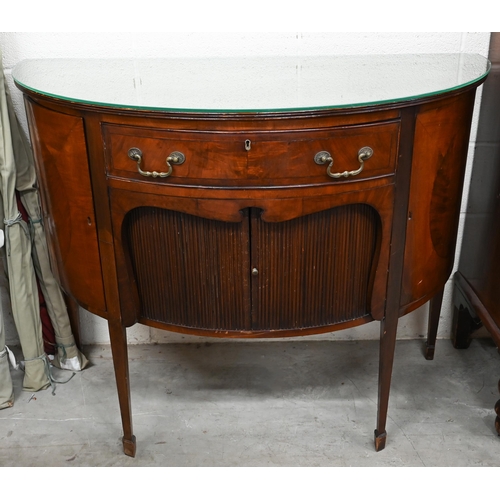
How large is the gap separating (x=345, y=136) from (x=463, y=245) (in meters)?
0.95

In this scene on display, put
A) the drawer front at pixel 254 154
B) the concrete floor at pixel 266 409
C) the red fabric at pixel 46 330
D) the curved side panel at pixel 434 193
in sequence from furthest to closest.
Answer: the red fabric at pixel 46 330 → the concrete floor at pixel 266 409 → the curved side panel at pixel 434 193 → the drawer front at pixel 254 154

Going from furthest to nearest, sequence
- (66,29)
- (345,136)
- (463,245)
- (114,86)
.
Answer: (463,245)
(66,29)
(114,86)
(345,136)

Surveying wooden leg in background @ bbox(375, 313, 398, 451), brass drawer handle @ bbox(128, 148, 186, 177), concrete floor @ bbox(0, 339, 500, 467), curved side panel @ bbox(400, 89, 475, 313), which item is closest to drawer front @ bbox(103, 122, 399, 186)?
brass drawer handle @ bbox(128, 148, 186, 177)

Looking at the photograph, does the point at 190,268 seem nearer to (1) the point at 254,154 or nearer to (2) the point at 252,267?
(2) the point at 252,267

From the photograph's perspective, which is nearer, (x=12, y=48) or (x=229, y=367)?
(x=12, y=48)

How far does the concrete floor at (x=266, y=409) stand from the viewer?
189cm

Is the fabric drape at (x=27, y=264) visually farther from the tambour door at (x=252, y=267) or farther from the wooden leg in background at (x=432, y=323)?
the wooden leg in background at (x=432, y=323)

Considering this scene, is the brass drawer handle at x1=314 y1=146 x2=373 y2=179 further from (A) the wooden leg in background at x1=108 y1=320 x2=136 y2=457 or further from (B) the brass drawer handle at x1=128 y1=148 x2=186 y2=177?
(A) the wooden leg in background at x1=108 y1=320 x2=136 y2=457

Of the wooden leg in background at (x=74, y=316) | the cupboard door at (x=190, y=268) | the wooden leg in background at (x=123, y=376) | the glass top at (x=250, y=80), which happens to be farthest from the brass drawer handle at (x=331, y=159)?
the wooden leg in background at (x=74, y=316)

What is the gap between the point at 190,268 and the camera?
1645mm

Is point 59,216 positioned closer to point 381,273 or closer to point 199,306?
point 199,306

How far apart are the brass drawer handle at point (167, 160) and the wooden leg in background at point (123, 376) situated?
17.0 inches

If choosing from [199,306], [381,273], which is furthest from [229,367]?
[381,273]

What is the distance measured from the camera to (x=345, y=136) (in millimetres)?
1458
